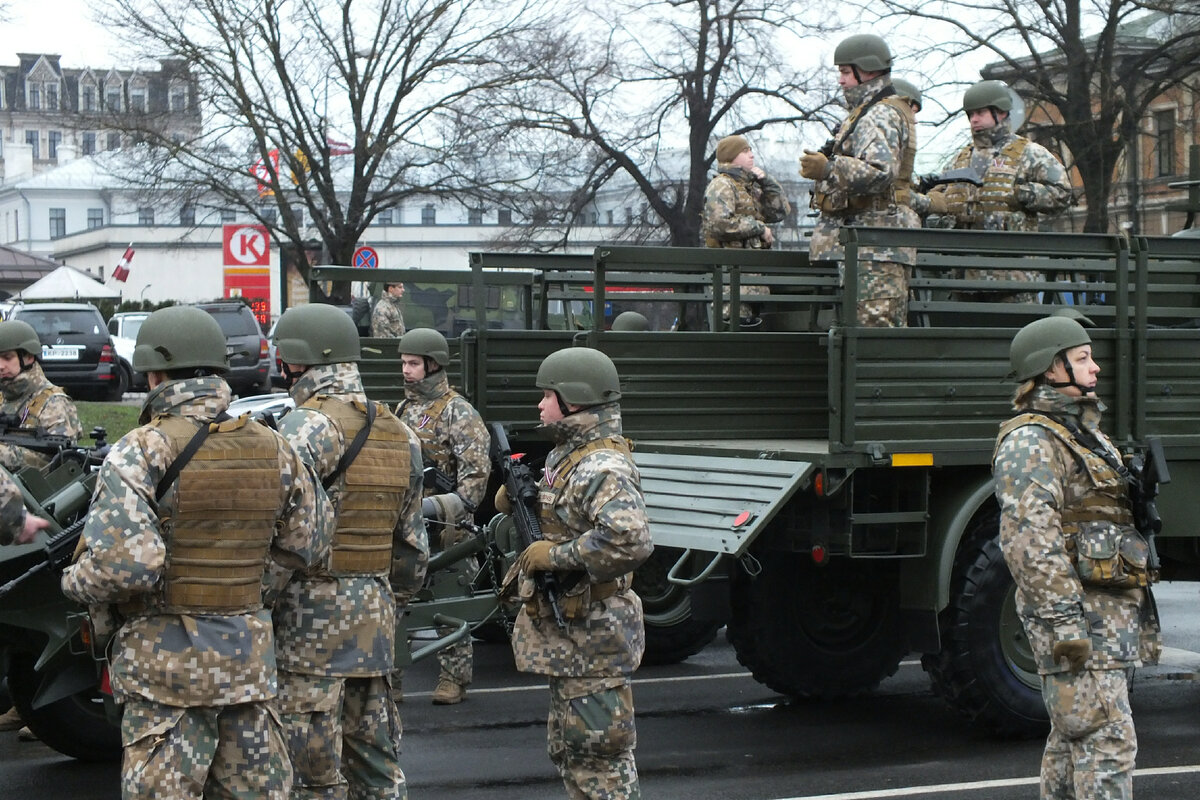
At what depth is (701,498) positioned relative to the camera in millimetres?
7176

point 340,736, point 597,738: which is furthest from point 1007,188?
point 340,736

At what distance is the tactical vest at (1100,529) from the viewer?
17.1ft

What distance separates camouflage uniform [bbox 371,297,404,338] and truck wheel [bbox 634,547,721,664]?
298 centimetres

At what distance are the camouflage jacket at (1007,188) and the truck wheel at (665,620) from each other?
8.79ft

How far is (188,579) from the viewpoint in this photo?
4508 mm

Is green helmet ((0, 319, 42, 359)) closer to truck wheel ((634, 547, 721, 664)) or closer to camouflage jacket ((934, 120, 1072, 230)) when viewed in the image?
truck wheel ((634, 547, 721, 664))

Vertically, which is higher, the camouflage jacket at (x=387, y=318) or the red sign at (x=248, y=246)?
the red sign at (x=248, y=246)

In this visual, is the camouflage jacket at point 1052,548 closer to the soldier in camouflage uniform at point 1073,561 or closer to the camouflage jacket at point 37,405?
the soldier in camouflage uniform at point 1073,561

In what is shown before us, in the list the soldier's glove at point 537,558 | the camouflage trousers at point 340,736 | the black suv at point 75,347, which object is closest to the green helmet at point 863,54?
the soldier's glove at point 537,558

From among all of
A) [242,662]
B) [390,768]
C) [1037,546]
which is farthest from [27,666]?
[1037,546]

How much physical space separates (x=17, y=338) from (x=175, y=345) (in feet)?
15.4

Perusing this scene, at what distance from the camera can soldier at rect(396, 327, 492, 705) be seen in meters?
8.48

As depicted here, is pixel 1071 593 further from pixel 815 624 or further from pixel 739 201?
pixel 739 201

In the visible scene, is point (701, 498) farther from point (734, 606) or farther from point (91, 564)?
point (91, 564)
